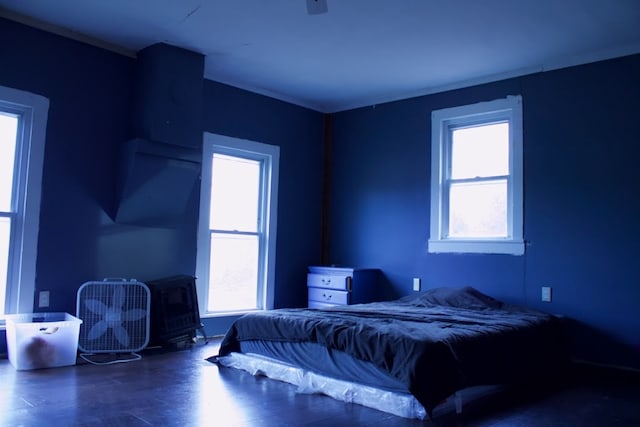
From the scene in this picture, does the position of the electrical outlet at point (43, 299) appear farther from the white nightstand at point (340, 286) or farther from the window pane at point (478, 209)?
the window pane at point (478, 209)

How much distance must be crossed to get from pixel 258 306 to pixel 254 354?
1708 mm

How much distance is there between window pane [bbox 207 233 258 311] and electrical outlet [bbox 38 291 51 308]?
148 cm

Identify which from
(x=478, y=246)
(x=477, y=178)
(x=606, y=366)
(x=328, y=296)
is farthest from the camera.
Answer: (x=328, y=296)

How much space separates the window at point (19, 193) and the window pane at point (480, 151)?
11.7 ft

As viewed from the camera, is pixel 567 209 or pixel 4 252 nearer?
pixel 4 252

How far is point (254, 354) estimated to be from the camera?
389 cm

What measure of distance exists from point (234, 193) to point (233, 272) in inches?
30.5

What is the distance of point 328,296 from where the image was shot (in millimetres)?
5531

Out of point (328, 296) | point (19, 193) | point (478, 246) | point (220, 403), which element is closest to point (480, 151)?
point (478, 246)

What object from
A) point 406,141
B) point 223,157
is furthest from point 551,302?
point 223,157

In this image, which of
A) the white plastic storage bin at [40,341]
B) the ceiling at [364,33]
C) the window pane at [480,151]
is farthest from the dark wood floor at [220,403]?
the ceiling at [364,33]

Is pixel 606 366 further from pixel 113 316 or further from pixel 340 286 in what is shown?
pixel 113 316

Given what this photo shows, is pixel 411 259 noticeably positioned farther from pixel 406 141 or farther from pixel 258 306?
pixel 258 306

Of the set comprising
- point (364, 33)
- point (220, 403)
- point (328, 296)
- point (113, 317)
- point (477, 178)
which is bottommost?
point (220, 403)
